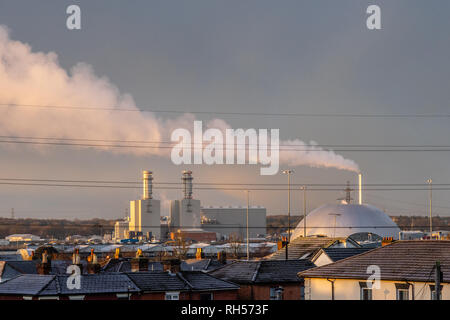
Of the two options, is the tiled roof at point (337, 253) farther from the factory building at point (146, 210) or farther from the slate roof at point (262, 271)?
the factory building at point (146, 210)

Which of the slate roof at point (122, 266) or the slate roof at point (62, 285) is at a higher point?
the slate roof at point (62, 285)

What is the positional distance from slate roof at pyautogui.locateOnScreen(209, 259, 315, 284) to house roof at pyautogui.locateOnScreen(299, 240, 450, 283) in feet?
35.2

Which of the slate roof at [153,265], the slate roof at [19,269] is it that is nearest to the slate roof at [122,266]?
the slate roof at [153,265]

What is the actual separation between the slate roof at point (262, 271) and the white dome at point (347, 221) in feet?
301

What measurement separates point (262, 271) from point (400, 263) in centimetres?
1633

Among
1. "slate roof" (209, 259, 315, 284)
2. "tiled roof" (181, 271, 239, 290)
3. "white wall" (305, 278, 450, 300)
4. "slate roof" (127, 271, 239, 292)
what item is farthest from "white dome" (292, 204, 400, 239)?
"white wall" (305, 278, 450, 300)

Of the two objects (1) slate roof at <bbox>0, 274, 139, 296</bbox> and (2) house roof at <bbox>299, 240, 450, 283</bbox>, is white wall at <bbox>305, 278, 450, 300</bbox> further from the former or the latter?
(1) slate roof at <bbox>0, 274, 139, 296</bbox>

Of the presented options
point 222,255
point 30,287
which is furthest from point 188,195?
point 30,287

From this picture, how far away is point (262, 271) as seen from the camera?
5384cm

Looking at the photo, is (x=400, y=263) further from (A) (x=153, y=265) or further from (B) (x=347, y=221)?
(B) (x=347, y=221)

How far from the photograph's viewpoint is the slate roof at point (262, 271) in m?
52.5

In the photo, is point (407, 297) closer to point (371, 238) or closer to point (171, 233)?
point (371, 238)

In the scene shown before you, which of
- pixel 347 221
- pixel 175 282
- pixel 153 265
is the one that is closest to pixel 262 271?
pixel 153 265
